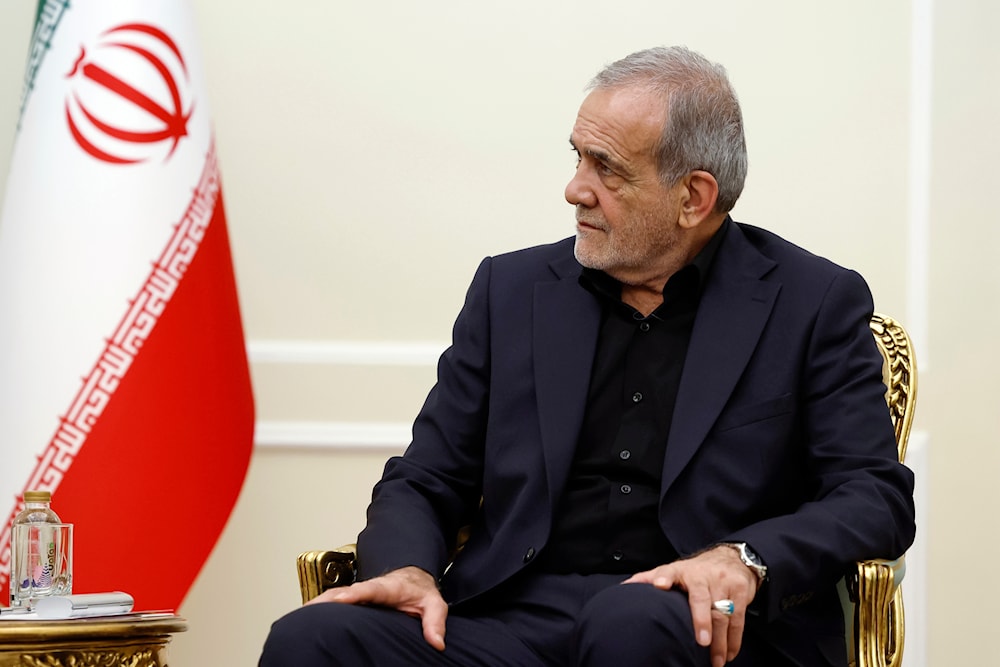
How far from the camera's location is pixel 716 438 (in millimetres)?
2236

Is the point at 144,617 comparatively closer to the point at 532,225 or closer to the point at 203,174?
the point at 203,174

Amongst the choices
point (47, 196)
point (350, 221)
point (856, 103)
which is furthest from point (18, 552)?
point (856, 103)

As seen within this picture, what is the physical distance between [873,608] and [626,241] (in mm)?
760

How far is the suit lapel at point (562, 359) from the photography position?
2283 millimetres

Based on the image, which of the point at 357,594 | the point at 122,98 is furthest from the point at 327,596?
the point at 122,98

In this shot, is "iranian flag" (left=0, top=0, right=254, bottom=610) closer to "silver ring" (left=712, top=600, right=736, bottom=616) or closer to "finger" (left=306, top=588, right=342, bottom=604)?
"finger" (left=306, top=588, right=342, bottom=604)

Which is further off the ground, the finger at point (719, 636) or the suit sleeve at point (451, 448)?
the suit sleeve at point (451, 448)

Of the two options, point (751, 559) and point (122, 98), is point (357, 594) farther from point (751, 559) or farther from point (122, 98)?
point (122, 98)

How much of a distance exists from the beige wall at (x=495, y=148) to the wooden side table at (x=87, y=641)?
141 centimetres

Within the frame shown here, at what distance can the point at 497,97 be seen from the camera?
3.54m

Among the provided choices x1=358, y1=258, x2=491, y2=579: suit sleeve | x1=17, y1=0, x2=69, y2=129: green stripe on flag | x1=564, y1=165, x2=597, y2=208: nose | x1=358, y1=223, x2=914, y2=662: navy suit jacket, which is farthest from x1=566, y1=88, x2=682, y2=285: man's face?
x1=17, y1=0, x2=69, y2=129: green stripe on flag

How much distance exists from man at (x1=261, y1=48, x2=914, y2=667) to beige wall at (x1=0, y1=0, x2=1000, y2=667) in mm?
984

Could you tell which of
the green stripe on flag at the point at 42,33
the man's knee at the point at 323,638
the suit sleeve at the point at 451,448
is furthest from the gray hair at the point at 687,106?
the green stripe on flag at the point at 42,33

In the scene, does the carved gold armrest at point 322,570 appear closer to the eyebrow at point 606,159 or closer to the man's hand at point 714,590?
the man's hand at point 714,590
